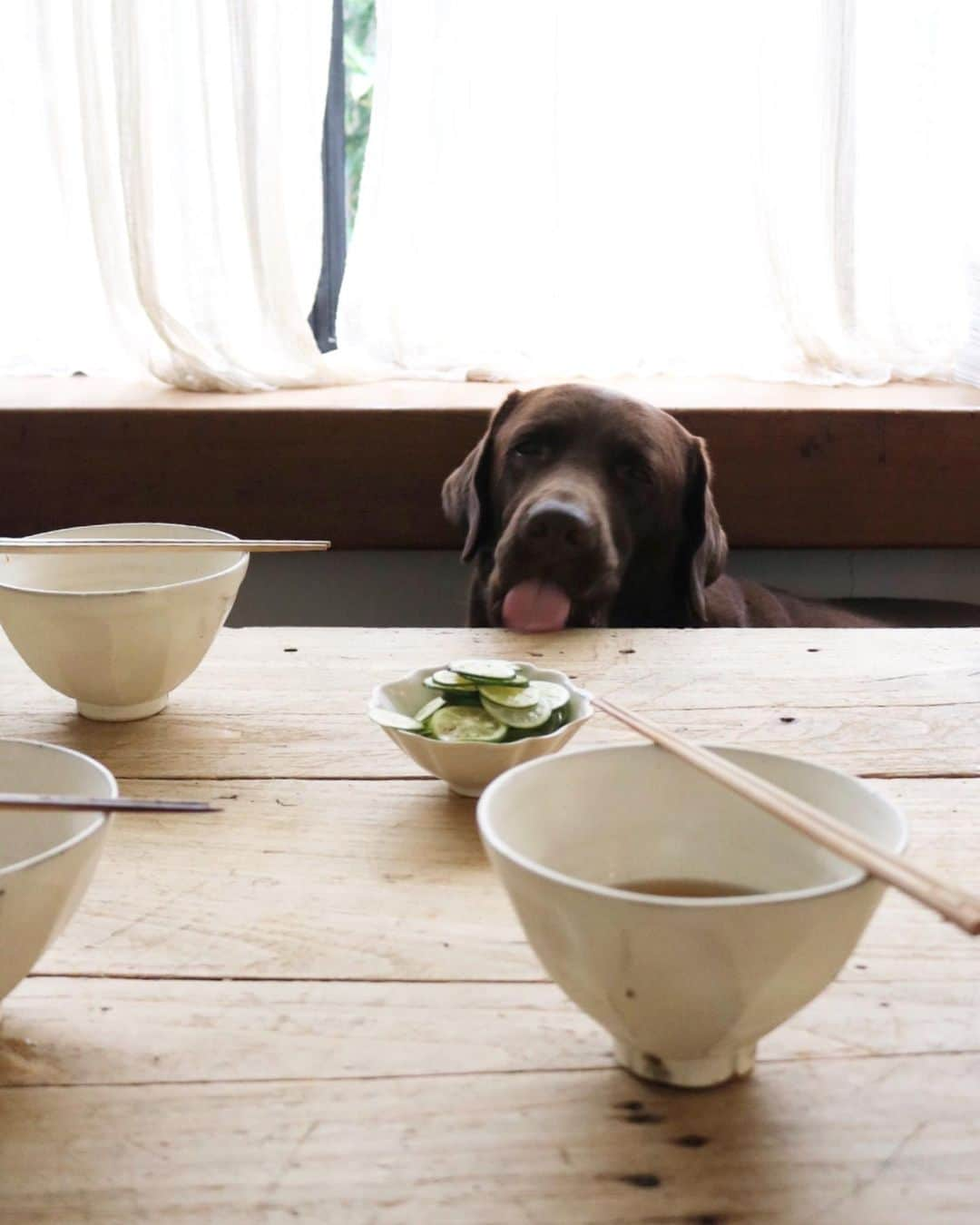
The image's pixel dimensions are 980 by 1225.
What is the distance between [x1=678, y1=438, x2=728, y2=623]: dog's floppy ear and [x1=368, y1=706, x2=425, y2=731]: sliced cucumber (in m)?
0.92

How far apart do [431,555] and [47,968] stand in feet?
5.78

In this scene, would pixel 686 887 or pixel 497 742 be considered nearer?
pixel 686 887

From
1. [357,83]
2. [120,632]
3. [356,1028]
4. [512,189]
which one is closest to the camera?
[356,1028]

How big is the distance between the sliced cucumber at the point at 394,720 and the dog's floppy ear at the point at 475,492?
903 mm

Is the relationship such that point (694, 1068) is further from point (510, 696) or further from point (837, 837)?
point (510, 696)

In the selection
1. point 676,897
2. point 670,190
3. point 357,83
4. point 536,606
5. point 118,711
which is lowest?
point 536,606


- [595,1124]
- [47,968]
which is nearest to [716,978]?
[595,1124]

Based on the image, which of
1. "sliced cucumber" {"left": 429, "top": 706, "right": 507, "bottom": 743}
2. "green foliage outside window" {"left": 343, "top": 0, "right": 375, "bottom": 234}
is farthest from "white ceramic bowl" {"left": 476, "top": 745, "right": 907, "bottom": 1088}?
"green foliage outside window" {"left": 343, "top": 0, "right": 375, "bottom": 234}

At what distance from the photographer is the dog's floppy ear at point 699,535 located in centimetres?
180

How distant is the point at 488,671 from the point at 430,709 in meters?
0.05

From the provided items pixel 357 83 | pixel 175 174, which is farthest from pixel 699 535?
pixel 357 83

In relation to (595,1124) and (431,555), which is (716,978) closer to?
(595,1124)

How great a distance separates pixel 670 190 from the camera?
2.39 meters

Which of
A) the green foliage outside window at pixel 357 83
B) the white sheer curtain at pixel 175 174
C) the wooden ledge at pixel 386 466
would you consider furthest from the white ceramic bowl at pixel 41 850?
the green foliage outside window at pixel 357 83
